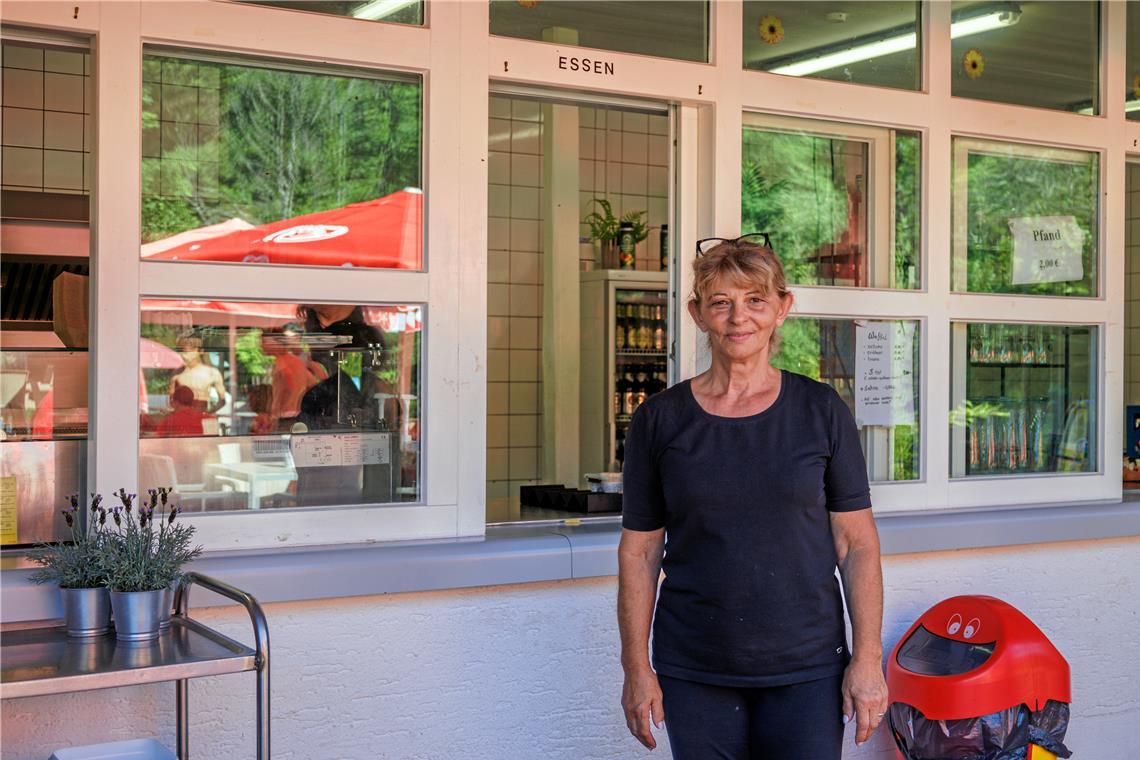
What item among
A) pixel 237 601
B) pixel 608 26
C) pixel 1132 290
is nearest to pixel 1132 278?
pixel 1132 290

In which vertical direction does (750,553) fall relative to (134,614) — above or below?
above

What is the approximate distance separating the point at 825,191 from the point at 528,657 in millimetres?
1720

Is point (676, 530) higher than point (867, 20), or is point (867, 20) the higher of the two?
point (867, 20)

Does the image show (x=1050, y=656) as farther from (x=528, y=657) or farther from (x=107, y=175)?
(x=107, y=175)

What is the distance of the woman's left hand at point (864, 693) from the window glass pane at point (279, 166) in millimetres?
1591

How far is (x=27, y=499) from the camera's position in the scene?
117 inches

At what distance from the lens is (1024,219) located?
431 cm

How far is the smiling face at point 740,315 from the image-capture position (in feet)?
7.61

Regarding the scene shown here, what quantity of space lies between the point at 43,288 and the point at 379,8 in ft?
9.30

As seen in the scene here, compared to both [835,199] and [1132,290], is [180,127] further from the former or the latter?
[1132,290]

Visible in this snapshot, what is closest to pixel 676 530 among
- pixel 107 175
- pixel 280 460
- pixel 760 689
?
pixel 760 689

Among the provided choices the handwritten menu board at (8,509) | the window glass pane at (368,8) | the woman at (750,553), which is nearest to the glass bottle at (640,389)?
the window glass pane at (368,8)

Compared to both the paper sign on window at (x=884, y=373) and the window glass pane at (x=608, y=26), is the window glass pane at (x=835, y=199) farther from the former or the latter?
the window glass pane at (x=608, y=26)

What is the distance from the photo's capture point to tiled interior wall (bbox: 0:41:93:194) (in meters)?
6.07
